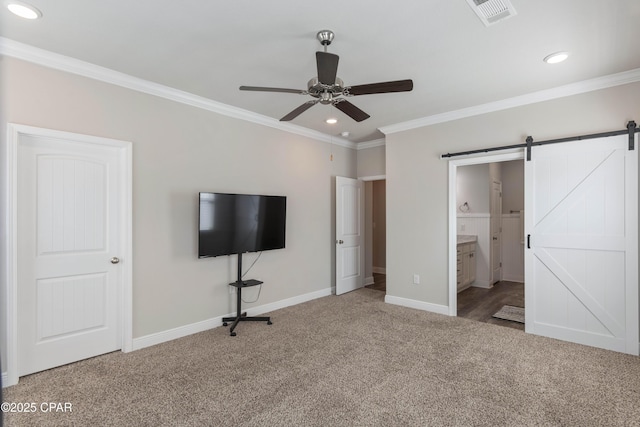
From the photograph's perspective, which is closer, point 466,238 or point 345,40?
point 345,40

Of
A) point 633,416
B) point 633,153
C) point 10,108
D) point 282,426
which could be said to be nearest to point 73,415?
point 282,426

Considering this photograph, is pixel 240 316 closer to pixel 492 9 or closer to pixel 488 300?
pixel 488 300

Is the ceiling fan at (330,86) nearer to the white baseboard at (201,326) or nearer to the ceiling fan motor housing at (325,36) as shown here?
the ceiling fan motor housing at (325,36)

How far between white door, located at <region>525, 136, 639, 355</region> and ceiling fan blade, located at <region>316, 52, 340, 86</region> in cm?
264

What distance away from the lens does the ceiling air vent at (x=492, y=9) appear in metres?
2.45

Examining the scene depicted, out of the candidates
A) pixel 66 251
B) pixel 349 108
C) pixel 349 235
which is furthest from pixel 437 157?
pixel 66 251

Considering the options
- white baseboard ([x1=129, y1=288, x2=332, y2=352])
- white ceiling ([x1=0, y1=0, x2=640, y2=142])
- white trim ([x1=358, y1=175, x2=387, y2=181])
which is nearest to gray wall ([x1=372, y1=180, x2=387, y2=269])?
white trim ([x1=358, y1=175, x2=387, y2=181])

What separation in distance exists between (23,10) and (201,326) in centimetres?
321

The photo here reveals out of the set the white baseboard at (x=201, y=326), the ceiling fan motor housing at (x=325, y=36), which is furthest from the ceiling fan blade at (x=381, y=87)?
the white baseboard at (x=201, y=326)

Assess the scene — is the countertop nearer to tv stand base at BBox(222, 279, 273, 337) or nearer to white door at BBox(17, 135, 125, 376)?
tv stand base at BBox(222, 279, 273, 337)

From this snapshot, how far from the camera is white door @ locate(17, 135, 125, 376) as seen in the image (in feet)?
10.0

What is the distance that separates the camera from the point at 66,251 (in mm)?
3273

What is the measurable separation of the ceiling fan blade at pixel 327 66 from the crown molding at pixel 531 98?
250 cm

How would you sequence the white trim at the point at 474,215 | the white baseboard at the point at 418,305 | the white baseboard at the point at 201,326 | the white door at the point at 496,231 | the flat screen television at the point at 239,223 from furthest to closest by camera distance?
the white door at the point at 496,231
the white trim at the point at 474,215
the white baseboard at the point at 418,305
the flat screen television at the point at 239,223
the white baseboard at the point at 201,326
